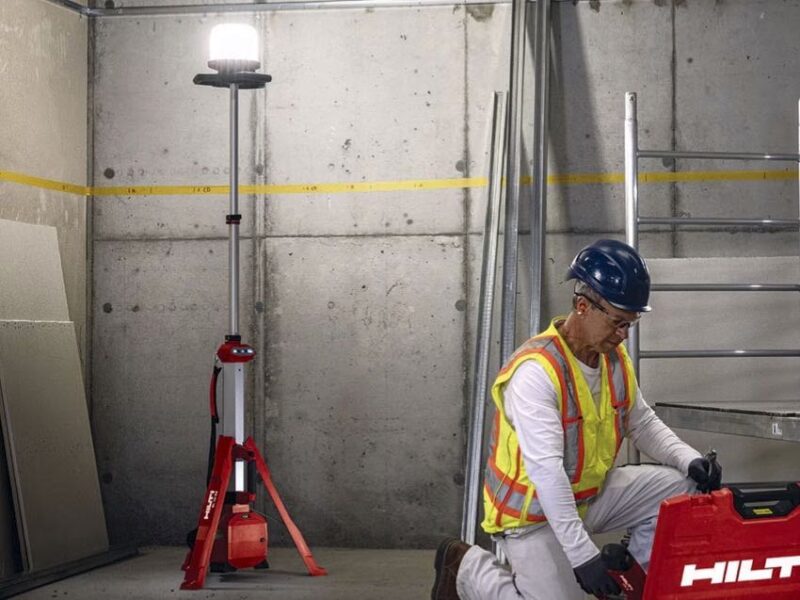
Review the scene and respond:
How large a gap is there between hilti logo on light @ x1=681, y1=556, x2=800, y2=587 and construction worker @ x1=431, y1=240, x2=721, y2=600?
40cm

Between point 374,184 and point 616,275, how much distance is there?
3.14m

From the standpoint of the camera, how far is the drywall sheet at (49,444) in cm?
560

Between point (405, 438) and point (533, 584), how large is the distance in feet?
9.32

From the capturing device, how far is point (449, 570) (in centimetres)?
397

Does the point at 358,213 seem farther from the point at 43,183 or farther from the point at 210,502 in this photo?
the point at 210,502

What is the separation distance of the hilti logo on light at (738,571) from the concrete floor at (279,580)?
96.7 inches

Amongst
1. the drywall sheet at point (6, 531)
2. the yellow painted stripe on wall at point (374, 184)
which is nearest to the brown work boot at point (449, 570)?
the drywall sheet at point (6, 531)

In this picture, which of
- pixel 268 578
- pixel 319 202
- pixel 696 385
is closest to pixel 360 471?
pixel 268 578

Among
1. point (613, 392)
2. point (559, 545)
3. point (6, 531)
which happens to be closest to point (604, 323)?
point (613, 392)

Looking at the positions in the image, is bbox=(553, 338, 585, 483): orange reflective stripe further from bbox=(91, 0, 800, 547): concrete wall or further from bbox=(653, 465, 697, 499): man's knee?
bbox=(91, 0, 800, 547): concrete wall

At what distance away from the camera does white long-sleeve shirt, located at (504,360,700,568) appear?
10.6 ft

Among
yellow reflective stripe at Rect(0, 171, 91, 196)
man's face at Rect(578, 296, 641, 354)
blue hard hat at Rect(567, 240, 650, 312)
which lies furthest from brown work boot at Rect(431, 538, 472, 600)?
yellow reflective stripe at Rect(0, 171, 91, 196)

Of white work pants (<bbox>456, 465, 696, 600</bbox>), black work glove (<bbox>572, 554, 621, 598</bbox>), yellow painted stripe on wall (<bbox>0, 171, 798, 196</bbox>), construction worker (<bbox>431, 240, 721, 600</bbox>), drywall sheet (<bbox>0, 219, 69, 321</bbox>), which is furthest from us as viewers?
yellow painted stripe on wall (<bbox>0, 171, 798, 196</bbox>)

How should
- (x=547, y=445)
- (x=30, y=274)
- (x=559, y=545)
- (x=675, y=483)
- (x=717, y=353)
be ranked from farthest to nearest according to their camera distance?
(x=30, y=274) < (x=717, y=353) < (x=675, y=483) < (x=559, y=545) < (x=547, y=445)
